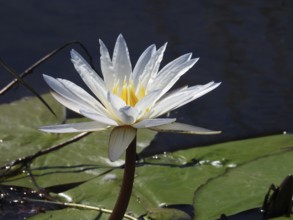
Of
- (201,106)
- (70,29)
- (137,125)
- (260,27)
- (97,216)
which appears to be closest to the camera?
(137,125)

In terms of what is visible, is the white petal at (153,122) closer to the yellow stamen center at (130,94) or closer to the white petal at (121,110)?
the white petal at (121,110)

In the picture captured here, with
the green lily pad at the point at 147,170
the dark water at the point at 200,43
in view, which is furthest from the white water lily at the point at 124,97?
the dark water at the point at 200,43

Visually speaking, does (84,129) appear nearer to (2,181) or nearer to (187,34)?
(2,181)

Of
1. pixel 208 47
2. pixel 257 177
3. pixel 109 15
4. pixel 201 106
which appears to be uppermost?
pixel 109 15

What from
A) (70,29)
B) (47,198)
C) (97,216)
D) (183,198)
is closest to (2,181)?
(47,198)

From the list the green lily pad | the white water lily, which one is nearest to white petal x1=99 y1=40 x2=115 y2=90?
the white water lily

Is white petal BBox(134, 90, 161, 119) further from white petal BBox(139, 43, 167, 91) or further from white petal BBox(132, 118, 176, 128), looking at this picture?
white petal BBox(139, 43, 167, 91)
